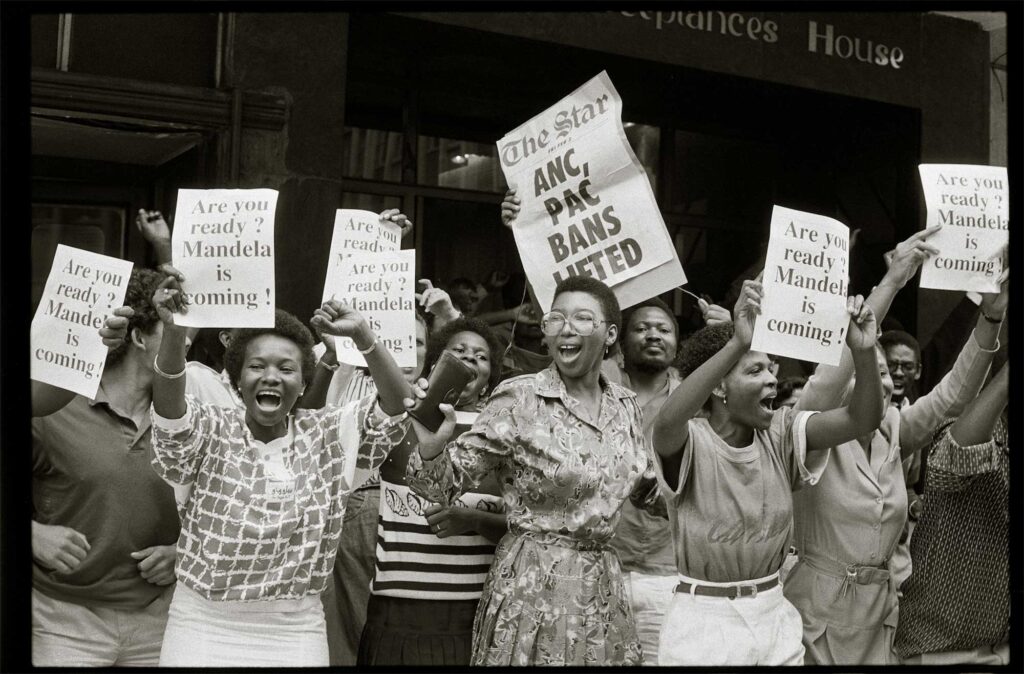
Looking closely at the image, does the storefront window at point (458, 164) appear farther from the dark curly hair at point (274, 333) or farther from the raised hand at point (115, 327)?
the raised hand at point (115, 327)

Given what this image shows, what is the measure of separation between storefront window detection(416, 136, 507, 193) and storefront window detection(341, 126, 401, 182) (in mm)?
172

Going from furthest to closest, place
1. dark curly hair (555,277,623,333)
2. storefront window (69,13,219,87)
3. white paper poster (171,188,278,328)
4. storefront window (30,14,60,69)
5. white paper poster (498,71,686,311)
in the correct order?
storefront window (69,13,219,87) → storefront window (30,14,60,69) → white paper poster (498,71,686,311) → dark curly hair (555,277,623,333) → white paper poster (171,188,278,328)

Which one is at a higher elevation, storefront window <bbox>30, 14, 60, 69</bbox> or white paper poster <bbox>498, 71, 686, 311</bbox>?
storefront window <bbox>30, 14, 60, 69</bbox>

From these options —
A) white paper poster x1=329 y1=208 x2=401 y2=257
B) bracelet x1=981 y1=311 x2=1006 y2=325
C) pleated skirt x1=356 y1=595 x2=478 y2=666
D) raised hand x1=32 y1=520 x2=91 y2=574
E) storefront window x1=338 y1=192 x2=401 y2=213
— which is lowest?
pleated skirt x1=356 y1=595 x2=478 y2=666

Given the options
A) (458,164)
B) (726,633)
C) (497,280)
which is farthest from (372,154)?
(726,633)

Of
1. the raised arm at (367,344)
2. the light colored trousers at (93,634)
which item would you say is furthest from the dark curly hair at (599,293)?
the light colored trousers at (93,634)

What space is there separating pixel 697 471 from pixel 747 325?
537 millimetres

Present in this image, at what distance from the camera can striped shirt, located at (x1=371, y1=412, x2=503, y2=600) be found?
173 inches

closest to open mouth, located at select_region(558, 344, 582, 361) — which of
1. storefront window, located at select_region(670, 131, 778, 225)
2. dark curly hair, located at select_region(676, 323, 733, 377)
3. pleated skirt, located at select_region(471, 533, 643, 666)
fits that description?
dark curly hair, located at select_region(676, 323, 733, 377)

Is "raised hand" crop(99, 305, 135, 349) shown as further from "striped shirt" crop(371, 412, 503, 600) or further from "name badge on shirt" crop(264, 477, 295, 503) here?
"striped shirt" crop(371, 412, 503, 600)

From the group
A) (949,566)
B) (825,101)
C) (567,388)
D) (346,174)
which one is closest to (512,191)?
(567,388)

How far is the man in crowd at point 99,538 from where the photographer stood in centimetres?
416

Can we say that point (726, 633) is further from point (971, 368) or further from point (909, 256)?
point (909, 256)

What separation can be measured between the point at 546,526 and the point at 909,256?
1.64m
